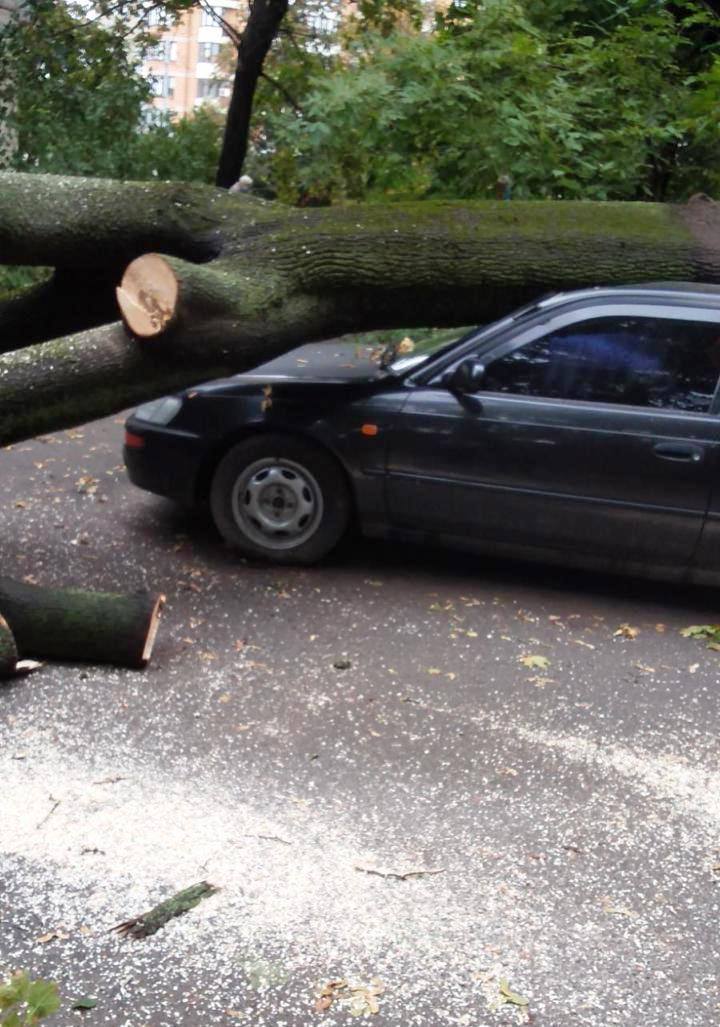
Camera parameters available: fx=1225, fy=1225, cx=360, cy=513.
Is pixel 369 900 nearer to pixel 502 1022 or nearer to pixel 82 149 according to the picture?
pixel 502 1022

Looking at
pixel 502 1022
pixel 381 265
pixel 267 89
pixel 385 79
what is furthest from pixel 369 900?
pixel 267 89

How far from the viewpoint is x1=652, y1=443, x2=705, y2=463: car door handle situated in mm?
5934

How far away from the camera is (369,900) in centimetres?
373

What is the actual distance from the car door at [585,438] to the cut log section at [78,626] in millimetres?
1742

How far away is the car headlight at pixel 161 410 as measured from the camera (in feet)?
22.1

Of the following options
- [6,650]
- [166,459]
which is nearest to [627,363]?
[166,459]

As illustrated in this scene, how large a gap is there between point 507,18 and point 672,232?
14.6 ft

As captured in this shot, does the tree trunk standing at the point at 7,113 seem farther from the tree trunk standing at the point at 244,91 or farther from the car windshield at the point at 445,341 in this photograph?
the car windshield at the point at 445,341

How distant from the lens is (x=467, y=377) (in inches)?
243

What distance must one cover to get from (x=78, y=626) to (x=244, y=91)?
39.7ft

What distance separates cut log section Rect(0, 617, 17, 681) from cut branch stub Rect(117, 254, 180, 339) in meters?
1.43

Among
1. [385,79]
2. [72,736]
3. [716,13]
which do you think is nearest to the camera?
[72,736]

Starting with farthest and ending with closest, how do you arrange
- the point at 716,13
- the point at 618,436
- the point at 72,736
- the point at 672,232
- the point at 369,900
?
the point at 716,13 < the point at 672,232 < the point at 618,436 < the point at 72,736 < the point at 369,900

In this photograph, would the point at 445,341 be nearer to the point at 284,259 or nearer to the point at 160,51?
the point at 284,259
